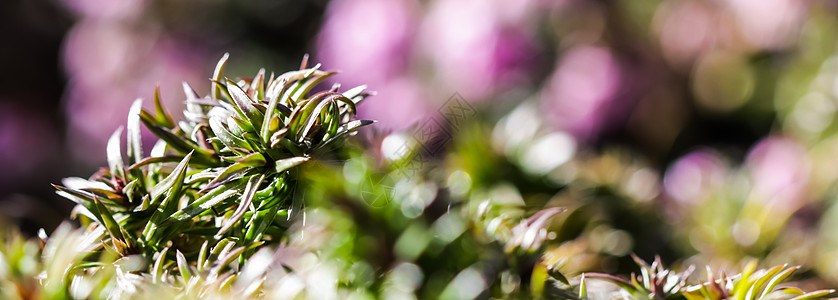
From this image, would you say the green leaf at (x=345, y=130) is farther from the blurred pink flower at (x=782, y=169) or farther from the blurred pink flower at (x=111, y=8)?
the blurred pink flower at (x=111, y=8)

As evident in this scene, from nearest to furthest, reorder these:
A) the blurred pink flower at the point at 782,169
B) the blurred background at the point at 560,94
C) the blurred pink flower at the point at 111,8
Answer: the blurred background at the point at 560,94 → the blurred pink flower at the point at 782,169 → the blurred pink flower at the point at 111,8

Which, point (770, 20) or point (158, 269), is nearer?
point (158, 269)

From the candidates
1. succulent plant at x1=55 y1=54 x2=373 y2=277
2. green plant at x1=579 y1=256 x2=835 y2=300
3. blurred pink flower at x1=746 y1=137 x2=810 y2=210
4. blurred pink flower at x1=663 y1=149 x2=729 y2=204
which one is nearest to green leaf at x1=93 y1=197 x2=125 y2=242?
succulent plant at x1=55 y1=54 x2=373 y2=277

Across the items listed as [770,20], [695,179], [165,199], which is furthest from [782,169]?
[165,199]

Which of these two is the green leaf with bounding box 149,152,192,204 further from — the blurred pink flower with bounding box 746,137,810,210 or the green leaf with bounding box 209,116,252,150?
→ the blurred pink flower with bounding box 746,137,810,210

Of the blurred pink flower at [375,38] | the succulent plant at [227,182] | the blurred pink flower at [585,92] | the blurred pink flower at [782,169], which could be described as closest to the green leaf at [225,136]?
the succulent plant at [227,182]

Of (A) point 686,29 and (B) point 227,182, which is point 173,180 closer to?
(B) point 227,182

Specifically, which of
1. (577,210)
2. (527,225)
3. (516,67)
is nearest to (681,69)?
(516,67)
